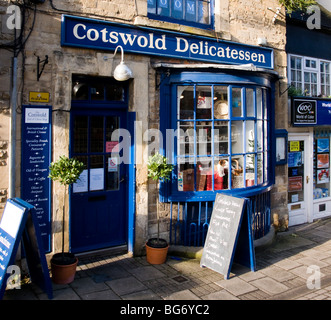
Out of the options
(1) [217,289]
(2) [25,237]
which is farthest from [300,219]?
(2) [25,237]

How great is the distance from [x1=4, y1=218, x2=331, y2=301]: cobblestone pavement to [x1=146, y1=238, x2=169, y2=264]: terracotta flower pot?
98mm

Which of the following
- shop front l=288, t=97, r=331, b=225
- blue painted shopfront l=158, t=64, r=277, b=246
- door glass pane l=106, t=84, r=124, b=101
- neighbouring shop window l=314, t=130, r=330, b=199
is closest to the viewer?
door glass pane l=106, t=84, r=124, b=101

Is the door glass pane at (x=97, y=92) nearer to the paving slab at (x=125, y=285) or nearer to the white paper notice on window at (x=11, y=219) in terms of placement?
the white paper notice on window at (x=11, y=219)

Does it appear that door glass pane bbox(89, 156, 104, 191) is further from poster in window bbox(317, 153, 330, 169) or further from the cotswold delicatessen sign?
poster in window bbox(317, 153, 330, 169)

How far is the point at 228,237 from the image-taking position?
209 inches

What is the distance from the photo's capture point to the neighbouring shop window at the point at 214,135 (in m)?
6.44

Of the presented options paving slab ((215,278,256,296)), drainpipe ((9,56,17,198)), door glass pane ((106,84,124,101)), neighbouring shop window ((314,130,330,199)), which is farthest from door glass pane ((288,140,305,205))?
drainpipe ((9,56,17,198))

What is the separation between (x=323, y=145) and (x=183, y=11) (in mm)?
5474

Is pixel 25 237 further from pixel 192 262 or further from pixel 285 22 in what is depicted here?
pixel 285 22

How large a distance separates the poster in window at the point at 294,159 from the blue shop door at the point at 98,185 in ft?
14.8

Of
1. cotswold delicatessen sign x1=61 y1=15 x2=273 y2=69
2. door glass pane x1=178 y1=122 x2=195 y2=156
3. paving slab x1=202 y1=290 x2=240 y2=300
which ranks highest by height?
cotswold delicatessen sign x1=61 y1=15 x2=273 y2=69

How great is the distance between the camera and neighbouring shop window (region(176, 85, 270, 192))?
253 inches

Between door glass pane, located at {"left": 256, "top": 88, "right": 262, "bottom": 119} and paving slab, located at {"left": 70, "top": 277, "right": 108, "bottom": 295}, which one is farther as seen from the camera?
door glass pane, located at {"left": 256, "top": 88, "right": 262, "bottom": 119}

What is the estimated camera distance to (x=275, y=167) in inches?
312
